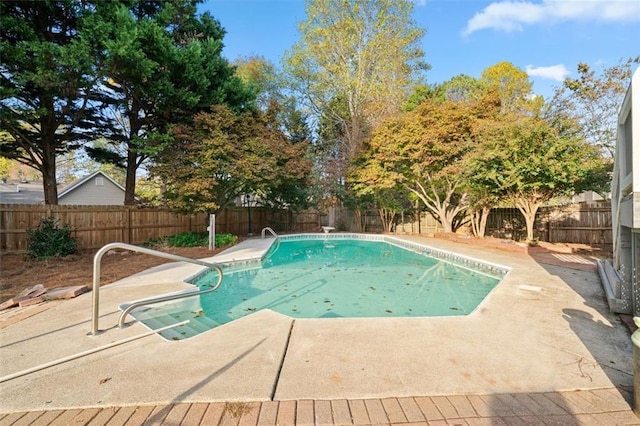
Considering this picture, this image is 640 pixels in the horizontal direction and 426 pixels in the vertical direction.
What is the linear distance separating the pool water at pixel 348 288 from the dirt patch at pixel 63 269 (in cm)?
198

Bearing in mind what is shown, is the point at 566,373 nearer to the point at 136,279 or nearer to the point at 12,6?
the point at 136,279

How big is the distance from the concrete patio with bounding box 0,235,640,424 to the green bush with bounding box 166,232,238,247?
724cm

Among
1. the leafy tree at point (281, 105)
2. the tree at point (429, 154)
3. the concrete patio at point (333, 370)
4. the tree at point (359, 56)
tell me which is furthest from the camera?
the leafy tree at point (281, 105)

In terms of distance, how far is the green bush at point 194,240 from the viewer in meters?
11.0

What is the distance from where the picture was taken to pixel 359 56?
17.8 m

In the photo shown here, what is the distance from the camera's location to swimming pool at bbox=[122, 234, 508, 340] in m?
4.77

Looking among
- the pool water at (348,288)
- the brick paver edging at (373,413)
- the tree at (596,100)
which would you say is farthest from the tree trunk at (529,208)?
the brick paver edging at (373,413)

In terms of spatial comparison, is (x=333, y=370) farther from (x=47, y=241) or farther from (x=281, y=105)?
(x=281, y=105)

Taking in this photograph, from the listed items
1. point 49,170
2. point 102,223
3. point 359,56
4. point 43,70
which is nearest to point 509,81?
point 359,56

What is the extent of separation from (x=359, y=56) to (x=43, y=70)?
1510 cm

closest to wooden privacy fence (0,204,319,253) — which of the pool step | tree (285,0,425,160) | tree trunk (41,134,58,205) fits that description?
tree trunk (41,134,58,205)

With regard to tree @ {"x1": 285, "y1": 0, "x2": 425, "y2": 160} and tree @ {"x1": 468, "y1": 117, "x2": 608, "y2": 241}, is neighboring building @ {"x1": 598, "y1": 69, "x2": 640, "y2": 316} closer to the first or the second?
tree @ {"x1": 468, "y1": 117, "x2": 608, "y2": 241}

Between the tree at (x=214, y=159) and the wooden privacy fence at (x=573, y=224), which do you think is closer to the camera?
the tree at (x=214, y=159)

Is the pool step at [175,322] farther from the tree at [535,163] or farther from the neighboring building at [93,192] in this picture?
the neighboring building at [93,192]
